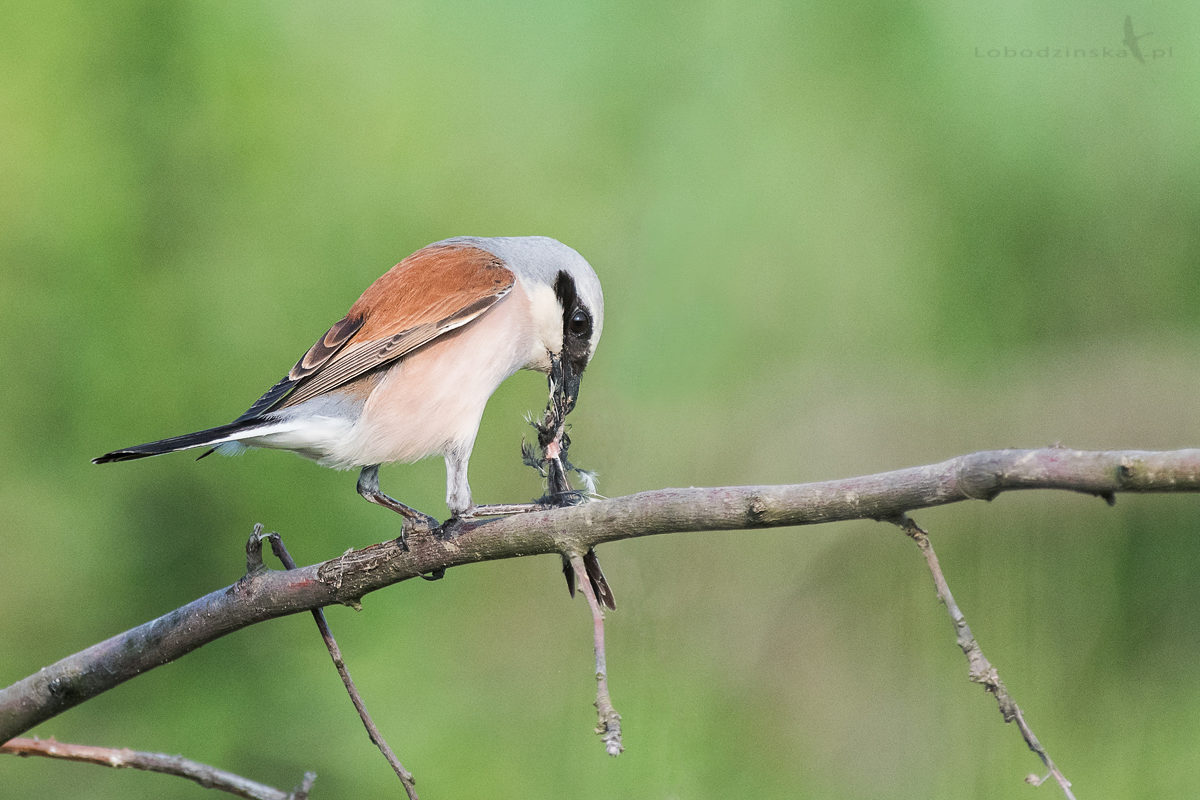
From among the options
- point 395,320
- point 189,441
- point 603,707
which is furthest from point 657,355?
point 603,707

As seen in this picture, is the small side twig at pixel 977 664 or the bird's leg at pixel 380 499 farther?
the bird's leg at pixel 380 499

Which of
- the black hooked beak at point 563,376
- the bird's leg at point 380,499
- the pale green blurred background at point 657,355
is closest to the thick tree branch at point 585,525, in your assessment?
the bird's leg at point 380,499

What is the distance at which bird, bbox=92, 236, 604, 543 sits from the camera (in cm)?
266

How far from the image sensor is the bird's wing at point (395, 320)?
8.93 ft

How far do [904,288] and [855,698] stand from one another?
70.6 inches

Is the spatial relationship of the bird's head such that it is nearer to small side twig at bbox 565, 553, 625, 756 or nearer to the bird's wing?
the bird's wing

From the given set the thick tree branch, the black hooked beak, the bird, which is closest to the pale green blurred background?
the black hooked beak

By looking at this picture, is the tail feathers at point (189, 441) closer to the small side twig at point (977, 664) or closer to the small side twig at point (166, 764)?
the small side twig at point (166, 764)

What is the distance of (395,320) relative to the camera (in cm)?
279

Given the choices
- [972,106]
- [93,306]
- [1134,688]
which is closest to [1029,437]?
[1134,688]

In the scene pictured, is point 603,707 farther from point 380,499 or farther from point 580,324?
point 580,324

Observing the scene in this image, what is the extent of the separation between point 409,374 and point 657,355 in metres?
1.68

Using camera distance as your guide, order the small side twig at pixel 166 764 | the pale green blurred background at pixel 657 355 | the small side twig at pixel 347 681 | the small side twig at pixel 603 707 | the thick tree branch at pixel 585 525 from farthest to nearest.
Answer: the pale green blurred background at pixel 657 355 → the small side twig at pixel 166 764 → the small side twig at pixel 347 681 → the small side twig at pixel 603 707 → the thick tree branch at pixel 585 525

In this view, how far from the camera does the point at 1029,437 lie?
3.52 metres
